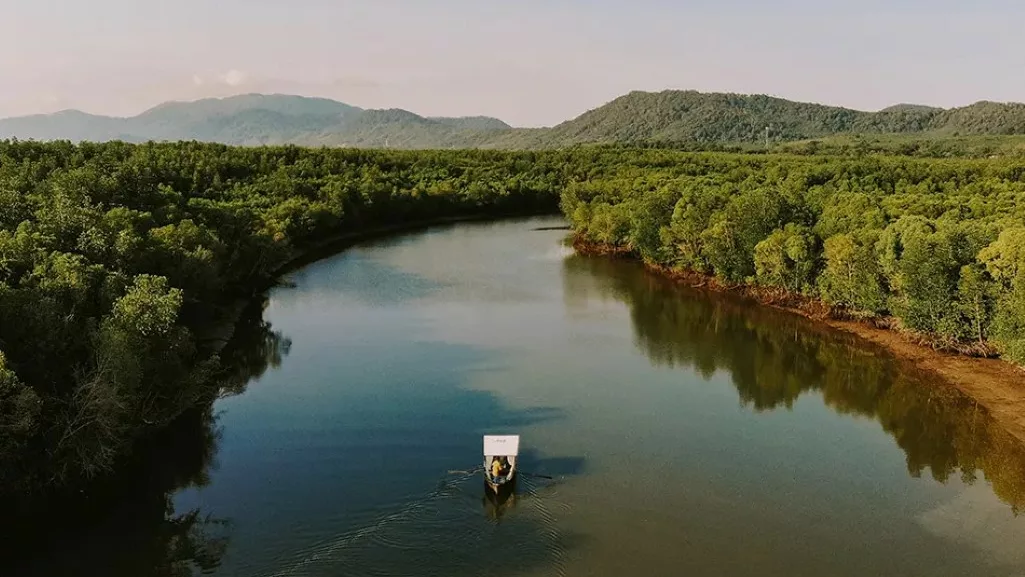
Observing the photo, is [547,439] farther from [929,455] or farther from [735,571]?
[929,455]

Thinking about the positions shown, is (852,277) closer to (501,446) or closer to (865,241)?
(865,241)

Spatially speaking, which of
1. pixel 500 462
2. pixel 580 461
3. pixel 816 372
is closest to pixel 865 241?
pixel 816 372

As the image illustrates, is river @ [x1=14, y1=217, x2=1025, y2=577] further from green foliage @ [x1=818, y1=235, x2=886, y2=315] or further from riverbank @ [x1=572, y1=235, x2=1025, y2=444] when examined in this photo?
green foliage @ [x1=818, y1=235, x2=886, y2=315]

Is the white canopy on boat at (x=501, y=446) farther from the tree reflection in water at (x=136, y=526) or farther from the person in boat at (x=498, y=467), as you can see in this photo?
the tree reflection in water at (x=136, y=526)

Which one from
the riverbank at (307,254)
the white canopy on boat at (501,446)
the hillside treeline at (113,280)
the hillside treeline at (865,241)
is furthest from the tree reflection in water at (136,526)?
the hillside treeline at (865,241)

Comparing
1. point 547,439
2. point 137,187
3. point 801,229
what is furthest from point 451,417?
point 137,187
